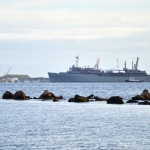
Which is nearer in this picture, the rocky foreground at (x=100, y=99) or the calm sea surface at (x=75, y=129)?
the calm sea surface at (x=75, y=129)

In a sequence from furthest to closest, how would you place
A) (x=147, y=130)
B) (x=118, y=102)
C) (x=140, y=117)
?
(x=118, y=102)
(x=140, y=117)
(x=147, y=130)

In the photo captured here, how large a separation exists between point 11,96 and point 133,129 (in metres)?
58.1

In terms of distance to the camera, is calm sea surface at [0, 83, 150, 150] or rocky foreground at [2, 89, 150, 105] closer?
calm sea surface at [0, 83, 150, 150]

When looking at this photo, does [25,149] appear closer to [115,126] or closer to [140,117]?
[115,126]

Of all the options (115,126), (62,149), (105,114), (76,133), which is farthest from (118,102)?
(62,149)

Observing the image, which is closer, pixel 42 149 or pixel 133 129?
pixel 42 149

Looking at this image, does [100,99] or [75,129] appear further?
[100,99]

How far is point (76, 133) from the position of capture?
2109 inches

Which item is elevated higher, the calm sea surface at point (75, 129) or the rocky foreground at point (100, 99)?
the rocky foreground at point (100, 99)

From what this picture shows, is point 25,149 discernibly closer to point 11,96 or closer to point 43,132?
point 43,132

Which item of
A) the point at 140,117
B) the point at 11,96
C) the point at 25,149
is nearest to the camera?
the point at 25,149

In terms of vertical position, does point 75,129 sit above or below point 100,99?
below

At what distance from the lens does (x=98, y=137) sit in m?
50.9

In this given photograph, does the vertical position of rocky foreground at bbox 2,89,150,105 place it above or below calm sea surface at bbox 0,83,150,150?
above
